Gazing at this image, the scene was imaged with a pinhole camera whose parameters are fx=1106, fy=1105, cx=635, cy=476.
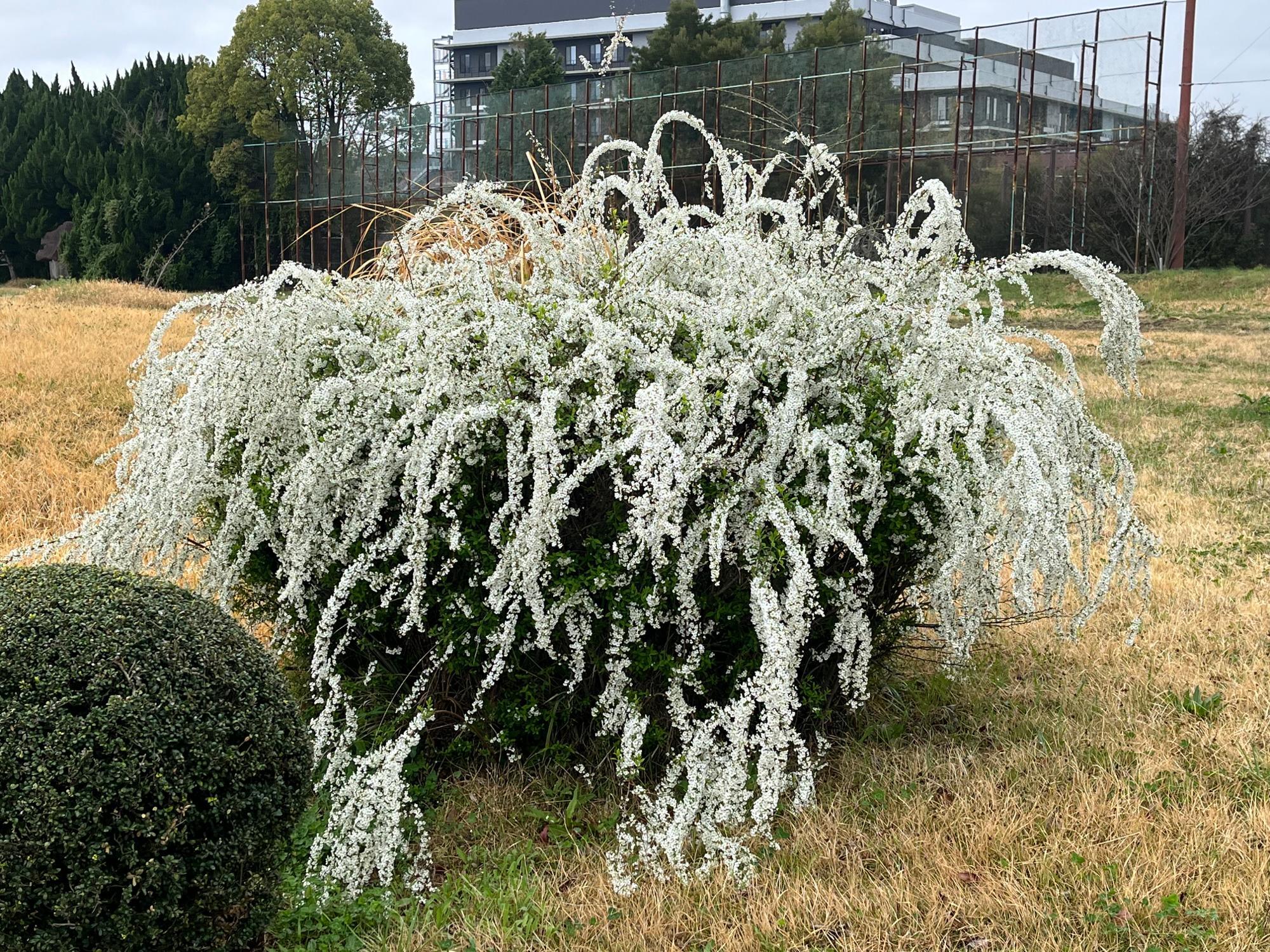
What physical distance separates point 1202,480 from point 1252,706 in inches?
130

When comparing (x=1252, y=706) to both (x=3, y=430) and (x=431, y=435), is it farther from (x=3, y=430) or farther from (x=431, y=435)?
(x=3, y=430)

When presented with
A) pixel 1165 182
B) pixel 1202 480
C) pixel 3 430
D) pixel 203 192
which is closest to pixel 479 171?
pixel 203 192

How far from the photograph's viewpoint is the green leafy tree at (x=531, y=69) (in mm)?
38219

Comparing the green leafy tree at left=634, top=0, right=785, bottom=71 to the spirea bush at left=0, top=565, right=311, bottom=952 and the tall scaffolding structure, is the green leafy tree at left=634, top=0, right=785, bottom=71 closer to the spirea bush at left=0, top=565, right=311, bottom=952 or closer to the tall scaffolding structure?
the tall scaffolding structure

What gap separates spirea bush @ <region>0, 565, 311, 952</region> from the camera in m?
1.86

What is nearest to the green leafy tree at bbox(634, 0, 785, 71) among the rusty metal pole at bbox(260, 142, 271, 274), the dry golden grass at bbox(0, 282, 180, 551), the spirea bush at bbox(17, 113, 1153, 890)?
the rusty metal pole at bbox(260, 142, 271, 274)

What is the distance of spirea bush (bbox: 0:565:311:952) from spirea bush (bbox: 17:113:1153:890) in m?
0.44

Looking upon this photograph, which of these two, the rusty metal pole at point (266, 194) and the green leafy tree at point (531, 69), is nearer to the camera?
the rusty metal pole at point (266, 194)

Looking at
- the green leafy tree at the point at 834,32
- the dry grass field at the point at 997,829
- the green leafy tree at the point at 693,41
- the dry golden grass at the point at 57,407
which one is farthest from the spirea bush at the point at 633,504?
the green leafy tree at the point at 693,41

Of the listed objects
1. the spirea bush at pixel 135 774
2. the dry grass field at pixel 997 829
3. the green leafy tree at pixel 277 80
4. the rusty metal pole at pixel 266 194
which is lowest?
the dry grass field at pixel 997 829

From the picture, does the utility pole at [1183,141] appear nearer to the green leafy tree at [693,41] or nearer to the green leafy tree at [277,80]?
the green leafy tree at [693,41]

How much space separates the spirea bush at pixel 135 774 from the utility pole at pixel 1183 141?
63.3 ft

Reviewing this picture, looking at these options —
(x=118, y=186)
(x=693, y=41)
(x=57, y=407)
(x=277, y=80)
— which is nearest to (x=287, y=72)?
(x=277, y=80)

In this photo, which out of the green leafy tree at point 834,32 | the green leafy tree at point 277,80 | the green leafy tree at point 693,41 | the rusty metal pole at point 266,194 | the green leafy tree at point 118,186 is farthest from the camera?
the green leafy tree at point 693,41
